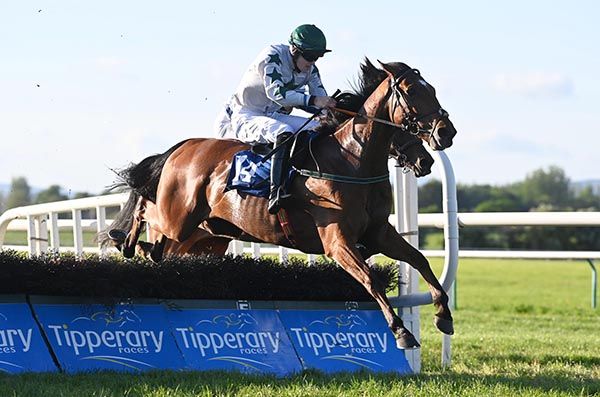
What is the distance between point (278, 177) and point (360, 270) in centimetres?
86

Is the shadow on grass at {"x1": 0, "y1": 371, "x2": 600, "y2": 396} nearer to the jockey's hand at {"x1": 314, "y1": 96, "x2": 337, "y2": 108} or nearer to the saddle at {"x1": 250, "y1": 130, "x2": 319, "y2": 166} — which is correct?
the saddle at {"x1": 250, "y1": 130, "x2": 319, "y2": 166}

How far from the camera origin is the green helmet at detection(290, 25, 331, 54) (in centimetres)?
630

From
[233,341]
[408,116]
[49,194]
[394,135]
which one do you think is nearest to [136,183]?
[233,341]

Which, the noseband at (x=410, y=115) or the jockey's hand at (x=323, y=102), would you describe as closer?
the noseband at (x=410, y=115)

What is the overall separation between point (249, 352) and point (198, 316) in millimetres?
357

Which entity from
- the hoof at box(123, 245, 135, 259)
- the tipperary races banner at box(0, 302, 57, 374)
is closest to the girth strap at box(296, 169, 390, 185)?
the tipperary races banner at box(0, 302, 57, 374)

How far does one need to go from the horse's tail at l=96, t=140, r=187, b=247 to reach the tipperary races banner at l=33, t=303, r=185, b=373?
174 cm

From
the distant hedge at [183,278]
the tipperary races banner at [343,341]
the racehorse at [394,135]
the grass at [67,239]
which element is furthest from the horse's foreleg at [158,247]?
the tipperary races banner at [343,341]

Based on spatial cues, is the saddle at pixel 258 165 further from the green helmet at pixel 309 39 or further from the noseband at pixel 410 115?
the noseband at pixel 410 115

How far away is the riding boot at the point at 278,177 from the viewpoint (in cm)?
614

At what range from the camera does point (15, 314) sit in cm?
539

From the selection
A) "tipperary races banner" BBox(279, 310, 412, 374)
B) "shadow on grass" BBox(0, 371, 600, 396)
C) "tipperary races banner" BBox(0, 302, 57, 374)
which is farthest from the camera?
"tipperary races banner" BBox(279, 310, 412, 374)

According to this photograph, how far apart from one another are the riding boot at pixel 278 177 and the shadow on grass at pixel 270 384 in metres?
1.15

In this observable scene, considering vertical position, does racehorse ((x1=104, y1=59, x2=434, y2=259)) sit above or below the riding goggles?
below
